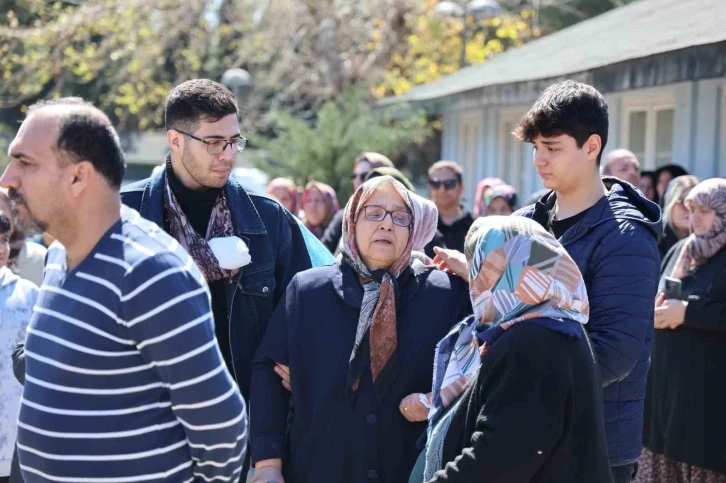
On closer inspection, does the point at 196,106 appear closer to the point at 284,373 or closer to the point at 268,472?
the point at 284,373

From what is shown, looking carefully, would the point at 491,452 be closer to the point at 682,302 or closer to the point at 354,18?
the point at 682,302

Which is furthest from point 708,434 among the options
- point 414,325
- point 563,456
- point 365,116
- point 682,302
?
A: point 365,116

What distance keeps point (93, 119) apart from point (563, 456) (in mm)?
1492

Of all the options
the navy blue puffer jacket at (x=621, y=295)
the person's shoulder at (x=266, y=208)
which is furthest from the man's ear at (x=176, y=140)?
the navy blue puffer jacket at (x=621, y=295)

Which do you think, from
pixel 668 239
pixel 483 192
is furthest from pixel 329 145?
pixel 668 239

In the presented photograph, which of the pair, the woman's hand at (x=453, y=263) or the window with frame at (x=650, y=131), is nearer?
the woman's hand at (x=453, y=263)

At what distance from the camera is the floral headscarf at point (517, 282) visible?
271 centimetres

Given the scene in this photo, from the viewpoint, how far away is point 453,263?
12.1 ft

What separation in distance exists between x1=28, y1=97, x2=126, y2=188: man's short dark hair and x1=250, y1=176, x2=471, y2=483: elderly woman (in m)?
1.24

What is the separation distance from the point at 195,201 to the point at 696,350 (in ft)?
10.3

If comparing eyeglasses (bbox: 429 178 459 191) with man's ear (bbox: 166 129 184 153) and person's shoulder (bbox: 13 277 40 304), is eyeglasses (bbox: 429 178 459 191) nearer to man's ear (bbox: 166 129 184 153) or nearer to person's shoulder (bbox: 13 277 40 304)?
person's shoulder (bbox: 13 277 40 304)

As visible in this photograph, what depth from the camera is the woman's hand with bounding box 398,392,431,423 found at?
11.1ft

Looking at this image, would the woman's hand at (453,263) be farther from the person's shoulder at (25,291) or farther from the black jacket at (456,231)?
the black jacket at (456,231)

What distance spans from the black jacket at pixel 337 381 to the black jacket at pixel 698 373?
2.29 metres
